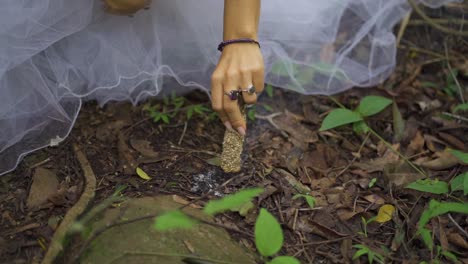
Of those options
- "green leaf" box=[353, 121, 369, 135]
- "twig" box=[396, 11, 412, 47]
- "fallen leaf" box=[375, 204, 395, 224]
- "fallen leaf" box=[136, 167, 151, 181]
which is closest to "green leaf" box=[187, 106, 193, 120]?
"fallen leaf" box=[136, 167, 151, 181]

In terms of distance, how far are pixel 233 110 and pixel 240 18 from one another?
23 cm

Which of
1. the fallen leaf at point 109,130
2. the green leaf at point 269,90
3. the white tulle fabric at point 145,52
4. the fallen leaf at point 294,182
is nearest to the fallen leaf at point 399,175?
the fallen leaf at point 294,182

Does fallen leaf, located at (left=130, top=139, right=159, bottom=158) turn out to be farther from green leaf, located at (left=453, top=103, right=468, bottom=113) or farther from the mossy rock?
green leaf, located at (left=453, top=103, right=468, bottom=113)

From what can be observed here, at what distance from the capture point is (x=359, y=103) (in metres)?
1.73

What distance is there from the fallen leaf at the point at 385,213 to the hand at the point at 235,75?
17.9 inches

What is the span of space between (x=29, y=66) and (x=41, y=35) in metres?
0.10

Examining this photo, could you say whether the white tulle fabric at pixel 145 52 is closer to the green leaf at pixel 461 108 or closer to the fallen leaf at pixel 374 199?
the green leaf at pixel 461 108

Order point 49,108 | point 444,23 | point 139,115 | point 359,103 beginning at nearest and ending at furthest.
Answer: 1. point 49,108
2. point 139,115
3. point 359,103
4. point 444,23

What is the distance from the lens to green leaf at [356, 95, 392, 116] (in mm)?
1580

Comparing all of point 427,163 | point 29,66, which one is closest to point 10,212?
point 29,66

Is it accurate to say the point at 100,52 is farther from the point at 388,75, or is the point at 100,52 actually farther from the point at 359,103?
the point at 388,75

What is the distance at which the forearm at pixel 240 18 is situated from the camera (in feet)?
4.00

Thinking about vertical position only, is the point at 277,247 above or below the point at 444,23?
below

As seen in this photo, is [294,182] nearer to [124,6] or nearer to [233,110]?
[233,110]
